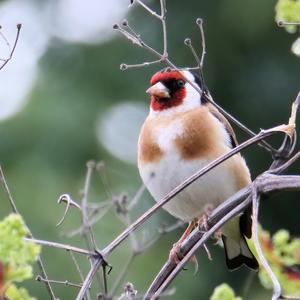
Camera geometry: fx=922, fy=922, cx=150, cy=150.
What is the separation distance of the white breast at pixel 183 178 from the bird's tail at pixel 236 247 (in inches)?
11.3

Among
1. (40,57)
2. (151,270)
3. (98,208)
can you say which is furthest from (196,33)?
(98,208)

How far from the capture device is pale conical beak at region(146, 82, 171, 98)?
3115mm

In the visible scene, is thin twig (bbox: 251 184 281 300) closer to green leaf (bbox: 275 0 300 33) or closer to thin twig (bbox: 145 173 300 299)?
thin twig (bbox: 145 173 300 299)

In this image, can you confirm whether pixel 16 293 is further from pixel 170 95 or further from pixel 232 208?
pixel 170 95

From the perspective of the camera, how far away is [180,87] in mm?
3211

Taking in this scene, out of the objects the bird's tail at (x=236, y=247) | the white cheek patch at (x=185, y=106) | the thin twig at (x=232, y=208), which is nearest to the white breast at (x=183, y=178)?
the white cheek patch at (x=185, y=106)

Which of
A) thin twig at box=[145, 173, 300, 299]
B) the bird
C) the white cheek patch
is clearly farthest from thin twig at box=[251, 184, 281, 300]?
the white cheek patch

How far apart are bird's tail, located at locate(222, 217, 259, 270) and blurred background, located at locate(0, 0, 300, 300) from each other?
2.66m

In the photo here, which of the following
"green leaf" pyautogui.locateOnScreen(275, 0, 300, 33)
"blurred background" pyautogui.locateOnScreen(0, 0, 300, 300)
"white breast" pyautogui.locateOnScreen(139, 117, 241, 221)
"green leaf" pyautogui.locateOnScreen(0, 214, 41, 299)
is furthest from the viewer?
"blurred background" pyautogui.locateOnScreen(0, 0, 300, 300)

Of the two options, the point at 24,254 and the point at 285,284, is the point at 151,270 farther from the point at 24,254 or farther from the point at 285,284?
the point at 24,254

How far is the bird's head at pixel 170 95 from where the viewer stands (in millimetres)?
3096

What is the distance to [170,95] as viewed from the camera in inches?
125

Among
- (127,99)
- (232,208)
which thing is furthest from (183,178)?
(127,99)

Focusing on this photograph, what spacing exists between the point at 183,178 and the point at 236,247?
0.49 meters
